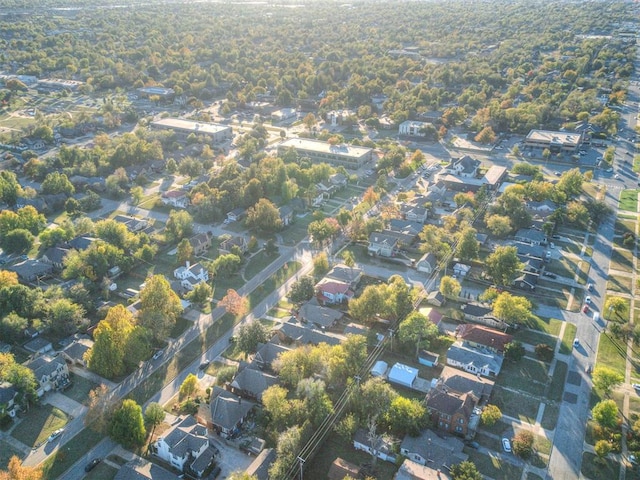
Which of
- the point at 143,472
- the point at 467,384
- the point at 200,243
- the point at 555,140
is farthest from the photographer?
the point at 555,140

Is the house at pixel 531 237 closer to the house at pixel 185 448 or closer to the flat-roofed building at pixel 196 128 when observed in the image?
the house at pixel 185 448

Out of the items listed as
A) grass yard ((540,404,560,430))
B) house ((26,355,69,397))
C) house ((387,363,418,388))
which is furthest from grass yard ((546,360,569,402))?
house ((26,355,69,397))

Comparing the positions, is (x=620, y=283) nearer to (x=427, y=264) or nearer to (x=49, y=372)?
(x=427, y=264)

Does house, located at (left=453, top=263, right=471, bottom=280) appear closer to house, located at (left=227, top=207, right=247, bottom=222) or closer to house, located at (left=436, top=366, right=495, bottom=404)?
house, located at (left=436, top=366, right=495, bottom=404)

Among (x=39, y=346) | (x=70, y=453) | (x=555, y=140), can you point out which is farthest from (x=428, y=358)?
(x=555, y=140)

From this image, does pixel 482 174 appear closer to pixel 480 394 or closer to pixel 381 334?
pixel 381 334

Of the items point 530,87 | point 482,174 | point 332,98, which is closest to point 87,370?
point 482,174
